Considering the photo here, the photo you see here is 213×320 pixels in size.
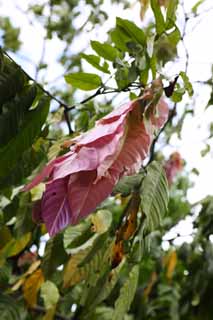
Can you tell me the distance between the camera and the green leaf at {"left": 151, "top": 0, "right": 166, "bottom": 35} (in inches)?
25.9

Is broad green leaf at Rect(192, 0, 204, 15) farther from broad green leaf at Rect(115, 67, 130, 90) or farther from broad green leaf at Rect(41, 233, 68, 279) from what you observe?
broad green leaf at Rect(41, 233, 68, 279)

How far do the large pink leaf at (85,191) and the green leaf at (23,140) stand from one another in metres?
0.11

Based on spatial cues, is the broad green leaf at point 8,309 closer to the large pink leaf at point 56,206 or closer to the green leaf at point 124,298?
the green leaf at point 124,298

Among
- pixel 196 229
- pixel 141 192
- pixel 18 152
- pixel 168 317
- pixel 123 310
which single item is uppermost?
pixel 18 152

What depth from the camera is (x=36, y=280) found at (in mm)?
882

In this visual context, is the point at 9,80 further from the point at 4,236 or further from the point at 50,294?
the point at 50,294

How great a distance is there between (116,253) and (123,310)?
94 mm

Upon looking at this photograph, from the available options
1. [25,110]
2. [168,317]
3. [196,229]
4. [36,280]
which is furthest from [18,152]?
[168,317]

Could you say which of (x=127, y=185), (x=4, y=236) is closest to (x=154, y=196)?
(x=127, y=185)

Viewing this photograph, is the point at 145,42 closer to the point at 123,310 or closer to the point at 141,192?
the point at 141,192

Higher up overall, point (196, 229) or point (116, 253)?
point (116, 253)

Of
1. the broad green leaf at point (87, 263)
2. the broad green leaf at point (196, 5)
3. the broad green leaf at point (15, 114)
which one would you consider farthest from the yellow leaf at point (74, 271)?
the broad green leaf at point (196, 5)

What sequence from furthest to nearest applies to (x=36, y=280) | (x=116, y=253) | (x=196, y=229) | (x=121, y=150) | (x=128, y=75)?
1. (x=196, y=229)
2. (x=36, y=280)
3. (x=128, y=75)
4. (x=116, y=253)
5. (x=121, y=150)

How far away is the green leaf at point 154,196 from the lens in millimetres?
563
